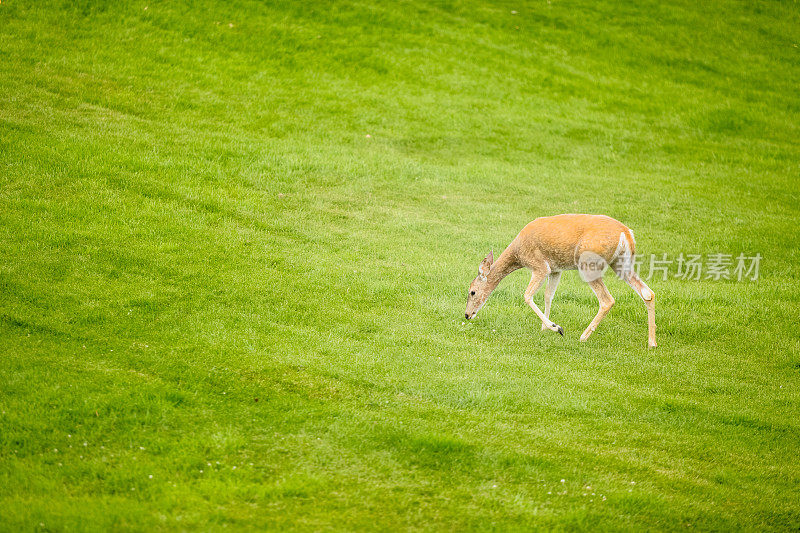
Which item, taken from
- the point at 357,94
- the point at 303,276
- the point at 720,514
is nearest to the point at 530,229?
the point at 303,276

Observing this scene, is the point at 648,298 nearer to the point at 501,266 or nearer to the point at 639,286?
the point at 639,286

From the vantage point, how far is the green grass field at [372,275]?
7566 millimetres

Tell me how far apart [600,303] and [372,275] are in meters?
3.80

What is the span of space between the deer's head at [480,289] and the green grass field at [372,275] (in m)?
0.37

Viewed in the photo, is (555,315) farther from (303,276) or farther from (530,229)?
(303,276)

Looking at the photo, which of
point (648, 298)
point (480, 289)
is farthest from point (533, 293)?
point (648, 298)

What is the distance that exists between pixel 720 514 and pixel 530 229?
5192 mm

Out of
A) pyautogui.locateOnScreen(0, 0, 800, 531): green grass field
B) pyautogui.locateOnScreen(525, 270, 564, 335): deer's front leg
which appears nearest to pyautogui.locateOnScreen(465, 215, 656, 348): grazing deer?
pyautogui.locateOnScreen(525, 270, 564, 335): deer's front leg

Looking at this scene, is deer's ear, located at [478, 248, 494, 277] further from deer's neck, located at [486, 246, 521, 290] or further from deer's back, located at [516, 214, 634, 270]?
deer's back, located at [516, 214, 634, 270]

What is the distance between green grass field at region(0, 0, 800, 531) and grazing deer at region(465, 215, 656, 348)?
1.58 feet

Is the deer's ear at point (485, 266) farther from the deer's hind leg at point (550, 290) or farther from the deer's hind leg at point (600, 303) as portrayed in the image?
the deer's hind leg at point (600, 303)

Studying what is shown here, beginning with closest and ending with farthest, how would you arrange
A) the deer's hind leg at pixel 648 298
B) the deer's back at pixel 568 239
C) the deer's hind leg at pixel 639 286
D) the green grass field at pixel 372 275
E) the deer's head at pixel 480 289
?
the green grass field at pixel 372 275 < the deer's back at pixel 568 239 < the deer's hind leg at pixel 639 286 < the deer's hind leg at pixel 648 298 < the deer's head at pixel 480 289

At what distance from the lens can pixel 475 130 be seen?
20.1 metres

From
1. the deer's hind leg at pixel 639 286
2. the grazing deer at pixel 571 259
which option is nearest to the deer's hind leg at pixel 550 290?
the grazing deer at pixel 571 259
